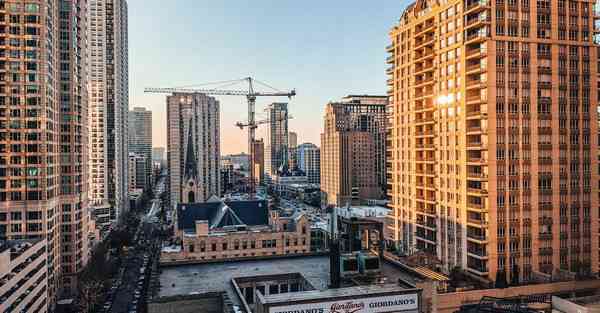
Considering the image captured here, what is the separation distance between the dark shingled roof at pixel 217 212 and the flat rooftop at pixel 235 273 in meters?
34.2

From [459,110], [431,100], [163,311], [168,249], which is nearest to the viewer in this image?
[163,311]

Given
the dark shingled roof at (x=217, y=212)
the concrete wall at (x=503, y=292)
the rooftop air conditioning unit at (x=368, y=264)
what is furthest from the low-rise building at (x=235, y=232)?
the concrete wall at (x=503, y=292)

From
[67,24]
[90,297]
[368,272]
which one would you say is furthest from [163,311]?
[67,24]

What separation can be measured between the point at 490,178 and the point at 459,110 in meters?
11.3

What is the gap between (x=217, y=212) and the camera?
12362cm

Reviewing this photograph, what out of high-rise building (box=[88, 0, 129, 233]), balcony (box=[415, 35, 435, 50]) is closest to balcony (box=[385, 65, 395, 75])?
balcony (box=[415, 35, 435, 50])

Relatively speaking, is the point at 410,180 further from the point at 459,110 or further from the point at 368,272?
the point at 368,272

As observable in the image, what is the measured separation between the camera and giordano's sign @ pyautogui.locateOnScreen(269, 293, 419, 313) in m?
48.1

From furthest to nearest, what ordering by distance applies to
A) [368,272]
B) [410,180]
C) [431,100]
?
[410,180], [431,100], [368,272]

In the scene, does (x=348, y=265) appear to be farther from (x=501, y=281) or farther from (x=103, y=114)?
(x=103, y=114)

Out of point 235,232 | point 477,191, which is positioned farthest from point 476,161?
point 235,232

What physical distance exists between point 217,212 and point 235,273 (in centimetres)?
4525

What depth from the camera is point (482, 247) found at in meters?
70.8

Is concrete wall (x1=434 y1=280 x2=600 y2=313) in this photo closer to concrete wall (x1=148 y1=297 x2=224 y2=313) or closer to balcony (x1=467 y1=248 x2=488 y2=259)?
balcony (x1=467 y1=248 x2=488 y2=259)
